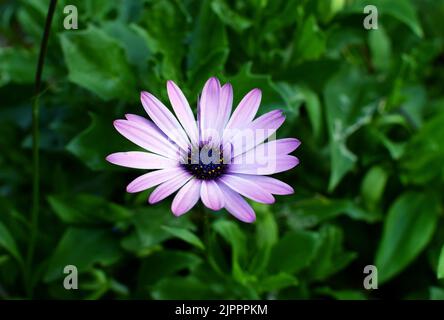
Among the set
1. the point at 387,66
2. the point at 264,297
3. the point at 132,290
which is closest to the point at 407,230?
the point at 264,297

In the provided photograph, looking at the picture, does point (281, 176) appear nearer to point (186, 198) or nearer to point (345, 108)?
point (345, 108)

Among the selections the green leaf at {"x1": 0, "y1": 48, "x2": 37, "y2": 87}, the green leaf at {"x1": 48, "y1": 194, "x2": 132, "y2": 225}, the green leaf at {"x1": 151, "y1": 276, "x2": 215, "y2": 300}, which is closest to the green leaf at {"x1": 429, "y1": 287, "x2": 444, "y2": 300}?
the green leaf at {"x1": 151, "y1": 276, "x2": 215, "y2": 300}

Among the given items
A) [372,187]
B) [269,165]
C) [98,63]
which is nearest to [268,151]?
[269,165]

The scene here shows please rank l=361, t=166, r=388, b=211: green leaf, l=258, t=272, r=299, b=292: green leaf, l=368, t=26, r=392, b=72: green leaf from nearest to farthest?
1. l=258, t=272, r=299, b=292: green leaf
2. l=361, t=166, r=388, b=211: green leaf
3. l=368, t=26, r=392, b=72: green leaf

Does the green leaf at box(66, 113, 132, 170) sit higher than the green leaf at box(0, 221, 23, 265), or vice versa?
the green leaf at box(66, 113, 132, 170)

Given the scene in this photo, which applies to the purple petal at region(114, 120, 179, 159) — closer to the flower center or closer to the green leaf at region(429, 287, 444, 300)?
the flower center
